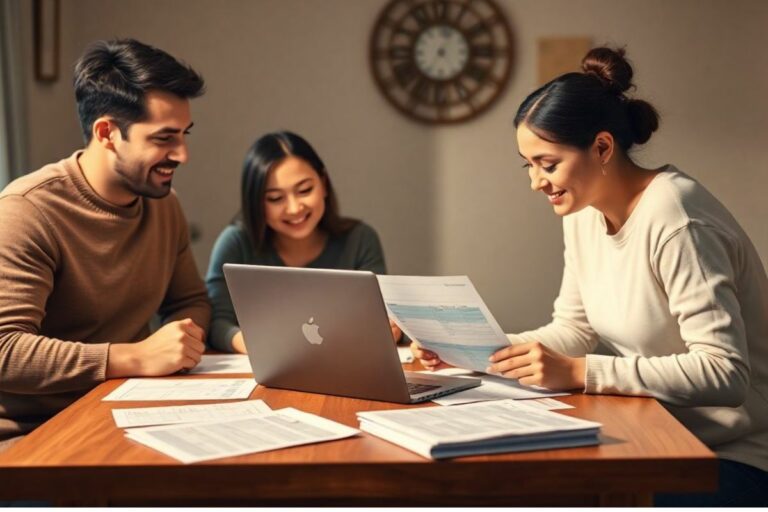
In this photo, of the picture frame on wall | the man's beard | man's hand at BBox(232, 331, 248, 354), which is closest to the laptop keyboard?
man's hand at BBox(232, 331, 248, 354)

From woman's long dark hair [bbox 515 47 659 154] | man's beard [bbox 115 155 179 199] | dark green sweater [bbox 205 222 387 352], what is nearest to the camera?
woman's long dark hair [bbox 515 47 659 154]

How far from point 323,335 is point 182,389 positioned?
0.28 metres

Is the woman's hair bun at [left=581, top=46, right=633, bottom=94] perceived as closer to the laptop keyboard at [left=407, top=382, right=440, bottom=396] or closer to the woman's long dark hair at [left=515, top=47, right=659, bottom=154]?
the woman's long dark hair at [left=515, top=47, right=659, bottom=154]

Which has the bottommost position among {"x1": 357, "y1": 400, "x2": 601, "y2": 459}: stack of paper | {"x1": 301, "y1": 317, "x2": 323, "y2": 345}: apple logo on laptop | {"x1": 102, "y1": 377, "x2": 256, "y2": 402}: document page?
{"x1": 102, "y1": 377, "x2": 256, "y2": 402}: document page

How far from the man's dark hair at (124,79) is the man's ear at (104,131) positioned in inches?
0.5

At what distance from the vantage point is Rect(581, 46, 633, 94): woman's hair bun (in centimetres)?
180

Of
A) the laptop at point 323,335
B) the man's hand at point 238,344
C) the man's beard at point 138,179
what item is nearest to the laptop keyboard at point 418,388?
the laptop at point 323,335

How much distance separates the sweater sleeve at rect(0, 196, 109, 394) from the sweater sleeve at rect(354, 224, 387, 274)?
961 millimetres

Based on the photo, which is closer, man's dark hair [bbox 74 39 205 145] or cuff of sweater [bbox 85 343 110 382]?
Answer: cuff of sweater [bbox 85 343 110 382]

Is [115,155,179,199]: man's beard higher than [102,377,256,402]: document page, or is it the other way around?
[115,155,179,199]: man's beard

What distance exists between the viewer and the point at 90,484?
1.23 metres

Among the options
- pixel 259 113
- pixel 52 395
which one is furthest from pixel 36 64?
pixel 52 395

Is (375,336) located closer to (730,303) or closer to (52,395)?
(730,303)

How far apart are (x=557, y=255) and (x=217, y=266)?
1.96 meters
